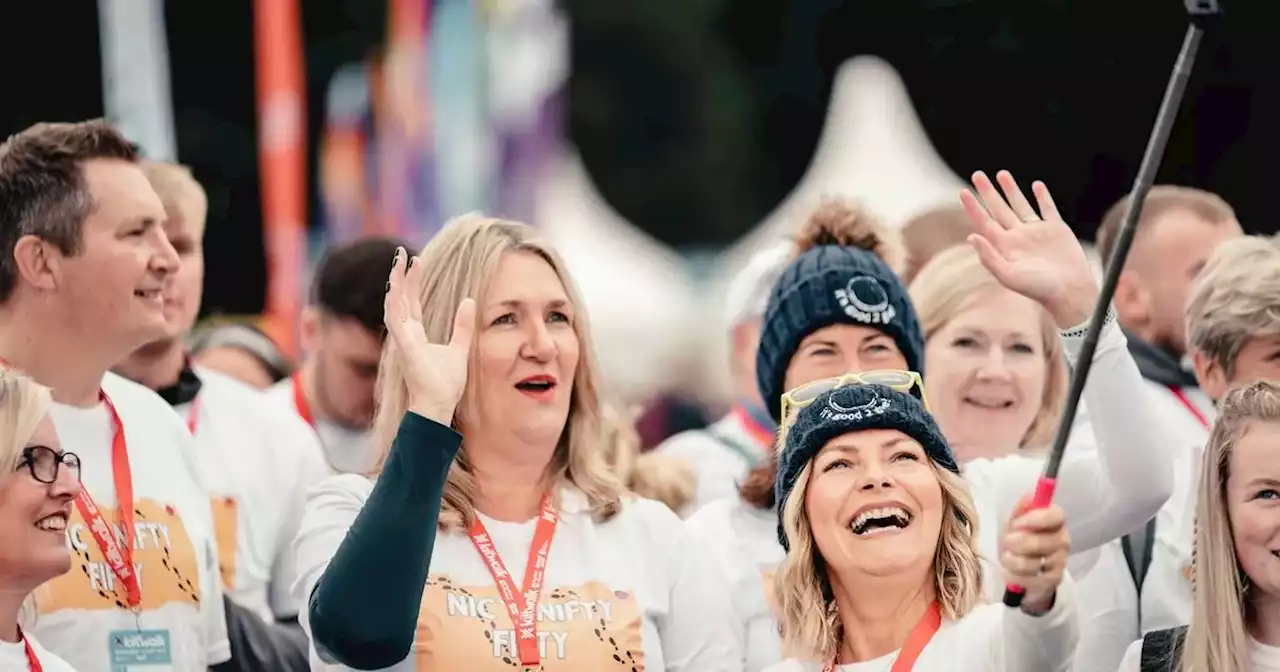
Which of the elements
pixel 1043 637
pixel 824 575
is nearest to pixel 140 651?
pixel 824 575

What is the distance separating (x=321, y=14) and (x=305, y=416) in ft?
28.8

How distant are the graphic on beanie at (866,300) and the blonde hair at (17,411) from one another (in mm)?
1902

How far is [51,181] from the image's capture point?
4.88 metres

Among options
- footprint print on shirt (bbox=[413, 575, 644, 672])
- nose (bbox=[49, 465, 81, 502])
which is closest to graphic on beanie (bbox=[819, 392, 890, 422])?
footprint print on shirt (bbox=[413, 575, 644, 672])

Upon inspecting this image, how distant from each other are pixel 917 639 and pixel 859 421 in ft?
1.50

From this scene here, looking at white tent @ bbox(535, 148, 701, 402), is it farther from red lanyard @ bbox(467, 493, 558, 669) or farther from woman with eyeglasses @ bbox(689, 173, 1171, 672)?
red lanyard @ bbox(467, 493, 558, 669)

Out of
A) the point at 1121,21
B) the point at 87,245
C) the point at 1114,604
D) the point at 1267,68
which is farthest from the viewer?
the point at 1121,21

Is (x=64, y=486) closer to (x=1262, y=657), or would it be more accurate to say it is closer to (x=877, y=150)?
(x=1262, y=657)

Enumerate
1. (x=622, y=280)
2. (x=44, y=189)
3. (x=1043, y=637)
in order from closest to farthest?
(x=1043, y=637), (x=44, y=189), (x=622, y=280)

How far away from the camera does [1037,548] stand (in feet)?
11.4

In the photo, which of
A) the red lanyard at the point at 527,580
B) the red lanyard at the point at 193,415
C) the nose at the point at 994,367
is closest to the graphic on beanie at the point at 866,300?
the nose at the point at 994,367

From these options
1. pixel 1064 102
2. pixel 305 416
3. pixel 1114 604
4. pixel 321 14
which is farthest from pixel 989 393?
pixel 321 14

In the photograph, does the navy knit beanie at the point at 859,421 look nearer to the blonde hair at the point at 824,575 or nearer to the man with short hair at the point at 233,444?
the blonde hair at the point at 824,575

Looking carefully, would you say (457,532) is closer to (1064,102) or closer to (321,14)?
(1064,102)
